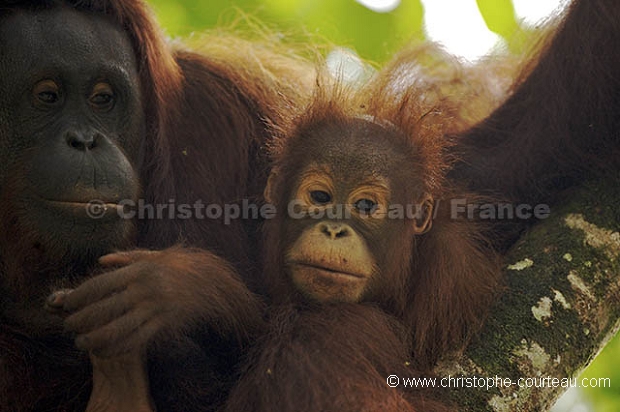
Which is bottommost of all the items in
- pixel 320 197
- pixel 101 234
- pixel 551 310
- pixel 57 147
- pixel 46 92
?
pixel 551 310

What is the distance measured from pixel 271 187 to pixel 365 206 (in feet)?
1.49

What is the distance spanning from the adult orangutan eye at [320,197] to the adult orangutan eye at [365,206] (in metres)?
0.12

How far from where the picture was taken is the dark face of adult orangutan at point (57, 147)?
326 cm

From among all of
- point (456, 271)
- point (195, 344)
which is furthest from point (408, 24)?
point (195, 344)

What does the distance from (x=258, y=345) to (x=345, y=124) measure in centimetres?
106

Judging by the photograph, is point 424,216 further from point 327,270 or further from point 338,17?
point 338,17

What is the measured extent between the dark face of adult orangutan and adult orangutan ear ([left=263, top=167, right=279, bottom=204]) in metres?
0.64

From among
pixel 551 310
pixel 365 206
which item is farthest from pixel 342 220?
pixel 551 310

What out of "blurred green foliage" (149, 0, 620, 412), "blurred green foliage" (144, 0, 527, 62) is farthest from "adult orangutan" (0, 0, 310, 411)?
"blurred green foliage" (144, 0, 527, 62)

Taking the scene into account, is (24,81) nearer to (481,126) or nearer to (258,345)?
(258,345)

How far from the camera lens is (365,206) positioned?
12.2 feet

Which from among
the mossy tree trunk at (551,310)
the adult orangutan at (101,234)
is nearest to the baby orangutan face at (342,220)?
the adult orangutan at (101,234)

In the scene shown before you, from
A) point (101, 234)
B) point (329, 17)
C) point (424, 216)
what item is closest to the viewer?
point (101, 234)

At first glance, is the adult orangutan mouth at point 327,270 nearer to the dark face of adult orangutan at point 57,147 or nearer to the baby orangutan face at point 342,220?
the baby orangutan face at point 342,220
